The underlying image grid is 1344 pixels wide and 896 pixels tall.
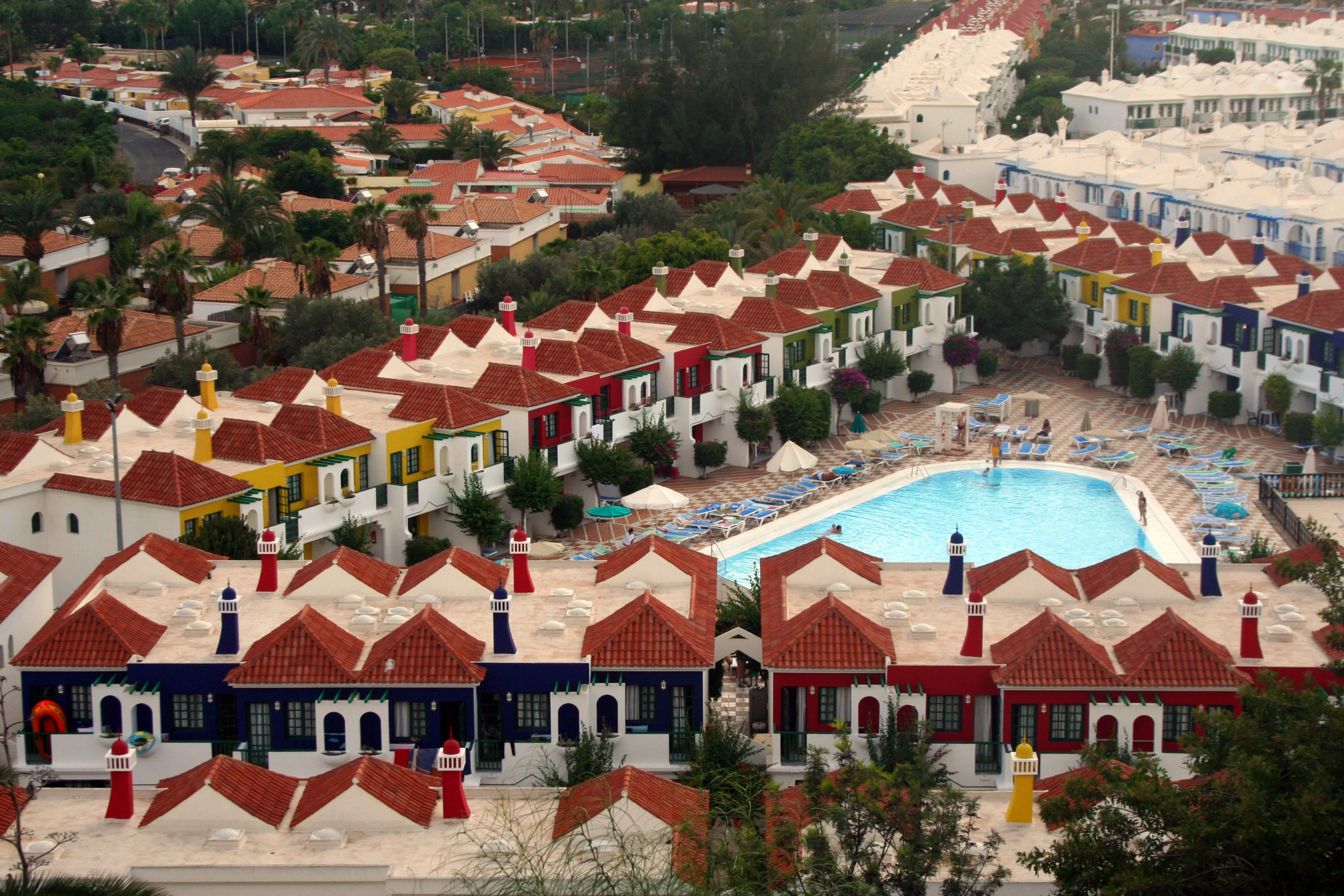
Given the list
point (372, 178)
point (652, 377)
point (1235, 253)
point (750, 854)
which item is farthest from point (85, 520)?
point (372, 178)

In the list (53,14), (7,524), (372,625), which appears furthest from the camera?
(53,14)

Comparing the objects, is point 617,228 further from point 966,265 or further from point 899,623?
point 899,623

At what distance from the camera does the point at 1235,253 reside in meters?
64.8

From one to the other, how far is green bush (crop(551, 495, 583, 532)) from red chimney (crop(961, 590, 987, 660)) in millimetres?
16449

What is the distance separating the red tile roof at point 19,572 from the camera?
99.4 ft

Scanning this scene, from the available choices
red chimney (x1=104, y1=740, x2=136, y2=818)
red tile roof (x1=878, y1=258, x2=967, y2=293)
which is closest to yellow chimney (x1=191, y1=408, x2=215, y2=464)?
red chimney (x1=104, y1=740, x2=136, y2=818)

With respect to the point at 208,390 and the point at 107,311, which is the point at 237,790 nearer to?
the point at 208,390

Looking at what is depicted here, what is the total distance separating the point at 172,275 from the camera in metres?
49.8

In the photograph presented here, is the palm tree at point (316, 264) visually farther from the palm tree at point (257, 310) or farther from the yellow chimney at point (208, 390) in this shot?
the yellow chimney at point (208, 390)

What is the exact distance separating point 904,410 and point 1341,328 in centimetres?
1240

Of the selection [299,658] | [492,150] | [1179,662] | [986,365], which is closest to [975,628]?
[1179,662]

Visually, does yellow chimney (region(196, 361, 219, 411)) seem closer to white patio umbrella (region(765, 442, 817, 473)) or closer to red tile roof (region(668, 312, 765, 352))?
red tile roof (region(668, 312, 765, 352))

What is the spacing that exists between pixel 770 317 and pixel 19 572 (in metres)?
25.5

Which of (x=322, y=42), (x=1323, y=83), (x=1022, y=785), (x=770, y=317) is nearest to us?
(x=1022, y=785)
